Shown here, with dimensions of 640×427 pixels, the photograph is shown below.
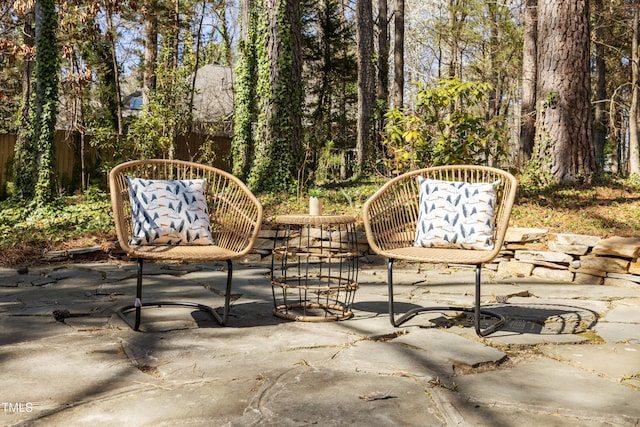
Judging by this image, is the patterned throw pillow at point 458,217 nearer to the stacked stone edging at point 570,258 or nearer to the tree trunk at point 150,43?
the stacked stone edging at point 570,258

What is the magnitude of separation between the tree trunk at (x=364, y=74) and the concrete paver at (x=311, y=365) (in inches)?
376

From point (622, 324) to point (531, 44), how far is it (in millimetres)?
10651

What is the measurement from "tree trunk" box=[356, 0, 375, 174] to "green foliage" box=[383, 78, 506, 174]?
629 cm

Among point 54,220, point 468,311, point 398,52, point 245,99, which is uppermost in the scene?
point 398,52

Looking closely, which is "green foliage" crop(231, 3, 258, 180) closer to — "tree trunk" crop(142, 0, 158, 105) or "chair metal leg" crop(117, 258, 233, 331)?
"tree trunk" crop(142, 0, 158, 105)

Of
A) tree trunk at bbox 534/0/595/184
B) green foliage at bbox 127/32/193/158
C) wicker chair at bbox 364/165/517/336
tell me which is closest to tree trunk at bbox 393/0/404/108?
green foliage at bbox 127/32/193/158

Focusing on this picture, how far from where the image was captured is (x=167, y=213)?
320 cm

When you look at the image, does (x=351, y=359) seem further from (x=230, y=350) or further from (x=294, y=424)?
(x=294, y=424)

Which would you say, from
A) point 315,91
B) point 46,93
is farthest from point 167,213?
point 315,91

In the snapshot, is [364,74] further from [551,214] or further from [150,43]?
[551,214]

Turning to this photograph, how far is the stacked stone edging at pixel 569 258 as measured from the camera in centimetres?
464

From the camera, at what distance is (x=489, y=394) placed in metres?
2.02

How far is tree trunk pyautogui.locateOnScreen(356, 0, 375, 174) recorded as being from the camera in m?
12.8

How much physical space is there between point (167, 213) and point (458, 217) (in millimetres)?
1642
